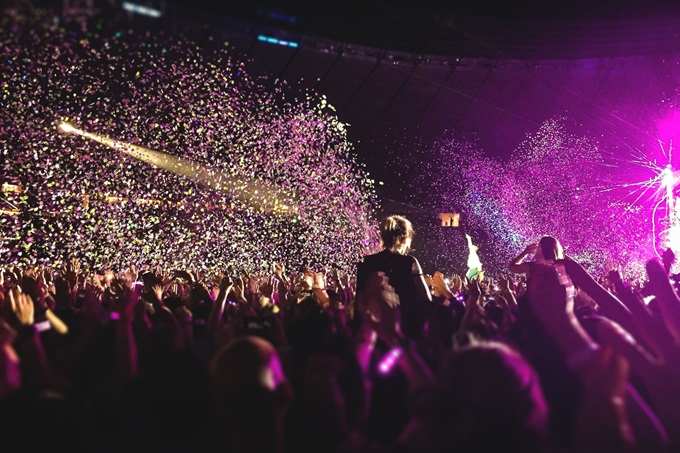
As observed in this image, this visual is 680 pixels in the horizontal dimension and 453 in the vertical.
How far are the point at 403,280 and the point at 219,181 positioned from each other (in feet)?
40.4

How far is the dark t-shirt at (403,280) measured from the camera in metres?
3.76

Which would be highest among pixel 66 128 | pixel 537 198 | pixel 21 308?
pixel 537 198

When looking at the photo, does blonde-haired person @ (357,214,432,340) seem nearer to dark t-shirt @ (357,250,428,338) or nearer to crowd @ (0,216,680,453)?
dark t-shirt @ (357,250,428,338)

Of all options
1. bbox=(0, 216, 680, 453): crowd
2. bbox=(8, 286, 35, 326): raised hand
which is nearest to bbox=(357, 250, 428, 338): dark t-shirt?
bbox=(0, 216, 680, 453): crowd

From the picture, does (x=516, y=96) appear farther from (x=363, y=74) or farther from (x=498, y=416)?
(x=498, y=416)

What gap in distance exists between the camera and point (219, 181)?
15469 millimetres

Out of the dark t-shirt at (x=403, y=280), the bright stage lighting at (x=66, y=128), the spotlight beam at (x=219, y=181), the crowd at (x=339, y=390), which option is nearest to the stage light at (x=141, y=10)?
the crowd at (x=339, y=390)

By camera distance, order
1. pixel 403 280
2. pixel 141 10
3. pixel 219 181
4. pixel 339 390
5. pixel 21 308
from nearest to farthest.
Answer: pixel 339 390 → pixel 141 10 → pixel 21 308 → pixel 403 280 → pixel 219 181

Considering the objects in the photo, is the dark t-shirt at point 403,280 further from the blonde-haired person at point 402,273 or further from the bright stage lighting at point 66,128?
the bright stage lighting at point 66,128

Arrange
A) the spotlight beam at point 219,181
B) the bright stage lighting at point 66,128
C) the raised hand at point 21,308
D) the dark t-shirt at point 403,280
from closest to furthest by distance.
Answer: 1. the raised hand at point 21,308
2. the dark t-shirt at point 403,280
3. the bright stage lighting at point 66,128
4. the spotlight beam at point 219,181

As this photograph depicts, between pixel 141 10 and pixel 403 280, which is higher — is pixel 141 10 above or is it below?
above

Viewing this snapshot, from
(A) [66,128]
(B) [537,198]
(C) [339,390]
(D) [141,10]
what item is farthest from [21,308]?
(B) [537,198]

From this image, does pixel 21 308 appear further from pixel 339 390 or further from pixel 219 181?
pixel 219 181

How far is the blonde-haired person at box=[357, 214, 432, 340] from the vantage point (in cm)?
377
